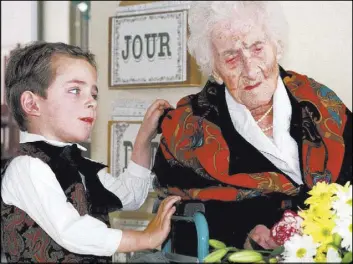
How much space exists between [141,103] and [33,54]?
1.05ft

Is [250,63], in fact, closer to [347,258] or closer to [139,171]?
[139,171]

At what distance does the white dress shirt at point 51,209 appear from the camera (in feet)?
3.17

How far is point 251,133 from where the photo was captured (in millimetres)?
1102

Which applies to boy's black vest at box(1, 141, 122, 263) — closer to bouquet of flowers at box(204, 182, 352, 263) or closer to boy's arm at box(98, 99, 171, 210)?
boy's arm at box(98, 99, 171, 210)

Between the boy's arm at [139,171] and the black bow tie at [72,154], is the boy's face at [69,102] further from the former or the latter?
the boy's arm at [139,171]

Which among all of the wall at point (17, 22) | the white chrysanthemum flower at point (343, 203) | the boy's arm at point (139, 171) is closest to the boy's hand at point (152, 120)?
the boy's arm at point (139, 171)

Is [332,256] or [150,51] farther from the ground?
[150,51]

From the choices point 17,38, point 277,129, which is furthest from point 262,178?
point 17,38

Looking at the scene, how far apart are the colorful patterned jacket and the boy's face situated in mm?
180

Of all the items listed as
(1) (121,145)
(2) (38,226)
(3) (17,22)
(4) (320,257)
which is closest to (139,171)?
(1) (121,145)

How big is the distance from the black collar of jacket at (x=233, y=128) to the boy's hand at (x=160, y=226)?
0.14 meters

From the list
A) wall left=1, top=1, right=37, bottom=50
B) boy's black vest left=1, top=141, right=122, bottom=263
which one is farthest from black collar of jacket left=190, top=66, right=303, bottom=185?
wall left=1, top=1, right=37, bottom=50

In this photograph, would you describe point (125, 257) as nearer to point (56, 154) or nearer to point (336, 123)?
point (56, 154)

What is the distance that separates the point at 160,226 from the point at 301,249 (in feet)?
1.12
